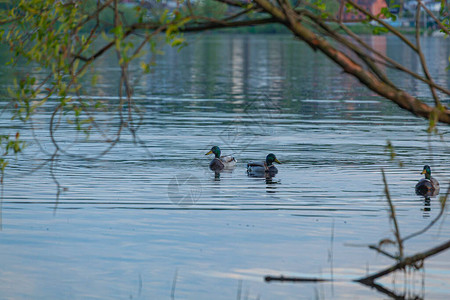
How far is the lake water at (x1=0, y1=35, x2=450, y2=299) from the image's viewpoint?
1096 cm

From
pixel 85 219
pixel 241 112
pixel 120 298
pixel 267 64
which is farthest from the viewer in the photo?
pixel 267 64

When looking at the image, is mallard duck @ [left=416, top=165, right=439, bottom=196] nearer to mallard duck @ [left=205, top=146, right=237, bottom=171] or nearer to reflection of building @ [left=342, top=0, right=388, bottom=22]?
reflection of building @ [left=342, top=0, right=388, bottom=22]

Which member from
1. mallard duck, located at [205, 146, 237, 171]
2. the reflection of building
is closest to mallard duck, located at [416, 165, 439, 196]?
the reflection of building

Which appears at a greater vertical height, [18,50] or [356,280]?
[18,50]

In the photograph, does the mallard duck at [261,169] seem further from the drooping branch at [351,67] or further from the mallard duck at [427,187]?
the drooping branch at [351,67]

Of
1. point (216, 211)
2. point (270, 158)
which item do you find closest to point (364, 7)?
point (216, 211)

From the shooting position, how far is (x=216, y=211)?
15.4 meters

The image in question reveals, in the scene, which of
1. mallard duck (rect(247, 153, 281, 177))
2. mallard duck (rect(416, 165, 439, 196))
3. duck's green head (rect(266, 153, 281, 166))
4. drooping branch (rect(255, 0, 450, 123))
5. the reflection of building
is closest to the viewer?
drooping branch (rect(255, 0, 450, 123))

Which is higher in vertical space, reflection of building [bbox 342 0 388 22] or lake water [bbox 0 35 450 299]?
reflection of building [bbox 342 0 388 22]

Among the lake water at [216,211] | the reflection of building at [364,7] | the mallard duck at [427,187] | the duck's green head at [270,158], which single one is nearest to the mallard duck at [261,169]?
the duck's green head at [270,158]

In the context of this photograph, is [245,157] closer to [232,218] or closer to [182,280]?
[232,218]

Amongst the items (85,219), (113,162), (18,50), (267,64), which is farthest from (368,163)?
(267,64)

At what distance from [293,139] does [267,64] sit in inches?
1648

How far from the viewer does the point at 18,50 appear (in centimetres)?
794
